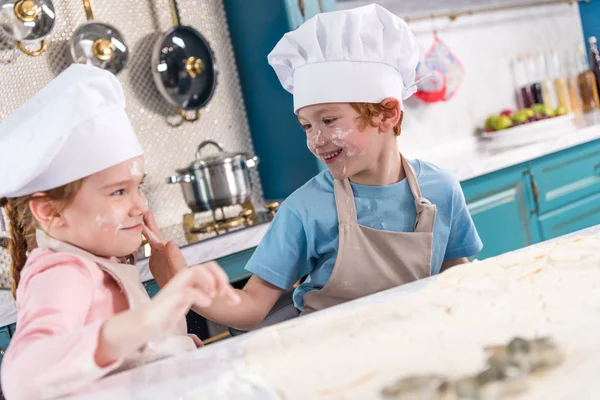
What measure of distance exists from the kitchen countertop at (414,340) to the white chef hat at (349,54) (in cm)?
52

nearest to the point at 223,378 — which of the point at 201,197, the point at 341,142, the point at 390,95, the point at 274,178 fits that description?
the point at 341,142

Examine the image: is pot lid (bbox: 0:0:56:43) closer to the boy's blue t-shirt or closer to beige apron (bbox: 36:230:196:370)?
the boy's blue t-shirt

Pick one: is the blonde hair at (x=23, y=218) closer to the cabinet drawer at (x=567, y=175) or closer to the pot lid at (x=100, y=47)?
the pot lid at (x=100, y=47)

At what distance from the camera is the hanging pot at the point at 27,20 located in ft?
7.06

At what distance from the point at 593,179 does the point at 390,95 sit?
1.84 m

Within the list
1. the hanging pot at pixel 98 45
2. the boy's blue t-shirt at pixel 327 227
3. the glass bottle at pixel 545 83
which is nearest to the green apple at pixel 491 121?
the glass bottle at pixel 545 83

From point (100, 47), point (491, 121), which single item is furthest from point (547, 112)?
point (100, 47)

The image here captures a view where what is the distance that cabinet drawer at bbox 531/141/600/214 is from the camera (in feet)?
9.01

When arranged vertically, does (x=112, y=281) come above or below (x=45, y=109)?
below

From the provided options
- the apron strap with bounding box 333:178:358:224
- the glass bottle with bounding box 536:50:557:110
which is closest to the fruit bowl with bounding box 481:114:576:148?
the glass bottle with bounding box 536:50:557:110

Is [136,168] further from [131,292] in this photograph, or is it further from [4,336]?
[4,336]

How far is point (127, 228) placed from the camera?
3.34ft

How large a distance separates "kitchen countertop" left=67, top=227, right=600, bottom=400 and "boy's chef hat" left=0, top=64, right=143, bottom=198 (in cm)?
28

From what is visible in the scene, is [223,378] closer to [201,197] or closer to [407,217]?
[407,217]
